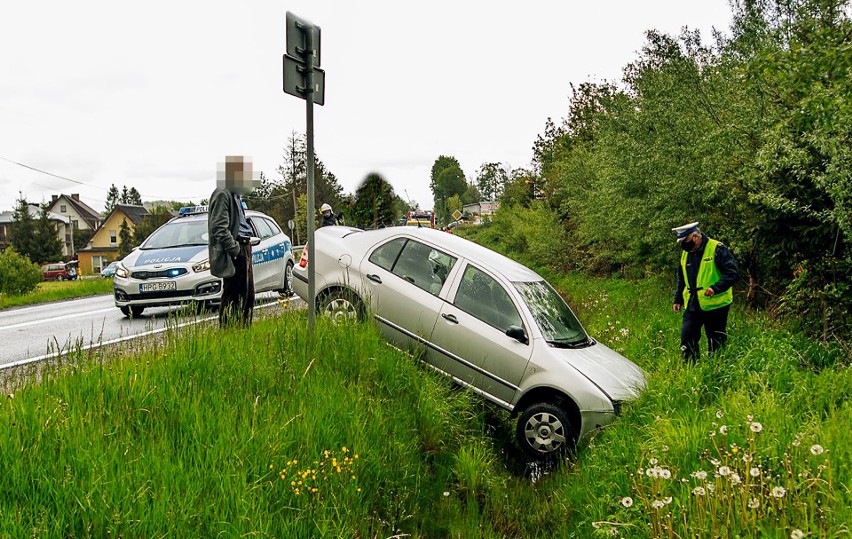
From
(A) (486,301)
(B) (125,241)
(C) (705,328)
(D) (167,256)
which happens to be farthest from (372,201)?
(B) (125,241)

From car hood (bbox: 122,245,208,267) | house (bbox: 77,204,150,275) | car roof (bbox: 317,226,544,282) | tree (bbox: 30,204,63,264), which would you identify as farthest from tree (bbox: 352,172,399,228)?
house (bbox: 77,204,150,275)

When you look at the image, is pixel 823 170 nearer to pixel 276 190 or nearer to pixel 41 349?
pixel 41 349

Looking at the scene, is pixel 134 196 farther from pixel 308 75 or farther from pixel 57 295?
pixel 308 75

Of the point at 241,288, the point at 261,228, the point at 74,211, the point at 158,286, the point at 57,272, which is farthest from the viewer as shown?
the point at 74,211

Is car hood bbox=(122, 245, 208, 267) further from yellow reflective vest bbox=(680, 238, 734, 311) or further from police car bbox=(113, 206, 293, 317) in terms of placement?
yellow reflective vest bbox=(680, 238, 734, 311)

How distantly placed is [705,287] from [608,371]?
7.04 feet

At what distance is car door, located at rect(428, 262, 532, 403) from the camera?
6.05 m

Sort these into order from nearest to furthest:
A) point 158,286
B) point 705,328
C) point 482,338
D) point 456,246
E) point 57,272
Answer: point 482,338, point 456,246, point 705,328, point 158,286, point 57,272

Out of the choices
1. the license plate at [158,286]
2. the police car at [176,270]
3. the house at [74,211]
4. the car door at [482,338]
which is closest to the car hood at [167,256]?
the police car at [176,270]

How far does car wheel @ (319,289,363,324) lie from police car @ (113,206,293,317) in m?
2.69

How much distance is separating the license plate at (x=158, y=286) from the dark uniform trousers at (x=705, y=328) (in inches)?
303

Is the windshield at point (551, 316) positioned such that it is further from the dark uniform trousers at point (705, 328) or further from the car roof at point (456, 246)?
the dark uniform trousers at point (705, 328)

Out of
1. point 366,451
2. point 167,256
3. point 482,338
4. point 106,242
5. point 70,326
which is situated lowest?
point 106,242

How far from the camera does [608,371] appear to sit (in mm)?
5996
